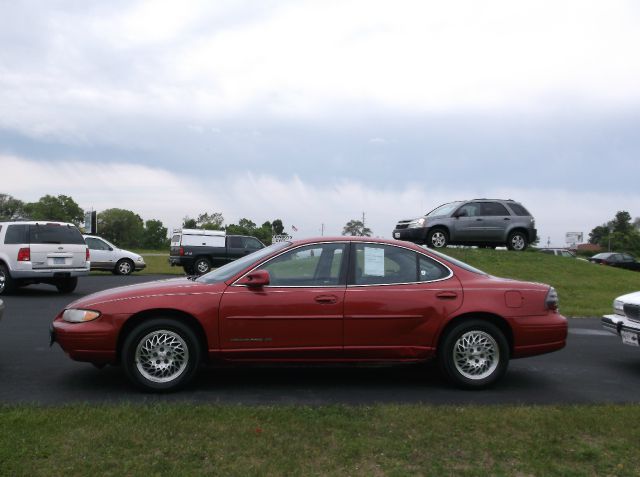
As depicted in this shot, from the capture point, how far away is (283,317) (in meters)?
→ 5.89

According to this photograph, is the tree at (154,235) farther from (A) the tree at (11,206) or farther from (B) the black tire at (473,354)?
(B) the black tire at (473,354)

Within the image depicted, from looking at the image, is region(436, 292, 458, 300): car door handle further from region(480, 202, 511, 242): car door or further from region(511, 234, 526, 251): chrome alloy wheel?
region(511, 234, 526, 251): chrome alloy wheel

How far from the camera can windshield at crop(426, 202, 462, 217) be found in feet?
68.4

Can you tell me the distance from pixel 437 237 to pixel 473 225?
1250mm

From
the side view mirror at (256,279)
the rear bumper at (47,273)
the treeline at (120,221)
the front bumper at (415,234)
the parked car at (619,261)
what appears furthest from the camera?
the treeline at (120,221)

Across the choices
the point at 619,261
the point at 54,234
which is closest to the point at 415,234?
the point at 54,234

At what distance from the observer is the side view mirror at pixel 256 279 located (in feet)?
19.1

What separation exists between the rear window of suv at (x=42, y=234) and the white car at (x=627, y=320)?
12.2 metres

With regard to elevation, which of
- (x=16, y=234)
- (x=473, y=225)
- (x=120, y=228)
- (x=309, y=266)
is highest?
(x=120, y=228)

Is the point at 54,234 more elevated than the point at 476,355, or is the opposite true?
the point at 54,234

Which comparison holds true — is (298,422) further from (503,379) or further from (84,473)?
(503,379)

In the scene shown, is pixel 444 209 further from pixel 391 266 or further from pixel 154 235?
pixel 154 235

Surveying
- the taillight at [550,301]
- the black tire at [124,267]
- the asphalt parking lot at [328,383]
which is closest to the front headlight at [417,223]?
the black tire at [124,267]

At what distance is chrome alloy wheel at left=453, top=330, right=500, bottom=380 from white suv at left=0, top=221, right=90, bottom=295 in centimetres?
1168
